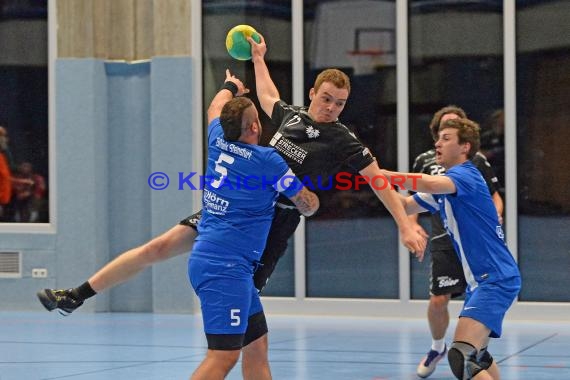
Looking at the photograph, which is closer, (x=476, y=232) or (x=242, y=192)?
(x=242, y=192)

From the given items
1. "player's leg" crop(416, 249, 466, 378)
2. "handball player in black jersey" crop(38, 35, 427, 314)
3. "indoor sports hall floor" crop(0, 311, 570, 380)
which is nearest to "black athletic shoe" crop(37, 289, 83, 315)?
"handball player in black jersey" crop(38, 35, 427, 314)

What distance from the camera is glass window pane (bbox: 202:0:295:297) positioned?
45.1 ft

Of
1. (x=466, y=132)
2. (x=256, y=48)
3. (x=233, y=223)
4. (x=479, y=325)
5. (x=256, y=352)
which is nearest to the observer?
(x=233, y=223)

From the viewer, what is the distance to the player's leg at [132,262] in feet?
24.6

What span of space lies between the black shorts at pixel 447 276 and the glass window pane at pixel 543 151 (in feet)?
11.8

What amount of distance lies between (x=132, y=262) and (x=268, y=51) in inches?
258

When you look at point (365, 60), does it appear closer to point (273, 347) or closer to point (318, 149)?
point (273, 347)

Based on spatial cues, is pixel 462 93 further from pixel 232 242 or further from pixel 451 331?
pixel 232 242

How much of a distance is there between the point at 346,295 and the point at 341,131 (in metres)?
6.55

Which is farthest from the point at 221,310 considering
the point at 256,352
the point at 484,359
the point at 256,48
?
the point at 256,48

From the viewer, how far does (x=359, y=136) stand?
44.3ft

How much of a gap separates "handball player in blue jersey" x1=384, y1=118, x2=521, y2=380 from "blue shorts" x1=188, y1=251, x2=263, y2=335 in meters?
1.28

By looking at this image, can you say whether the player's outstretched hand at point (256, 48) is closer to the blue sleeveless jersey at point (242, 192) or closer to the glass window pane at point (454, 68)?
the blue sleeveless jersey at point (242, 192)

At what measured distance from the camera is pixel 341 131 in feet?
23.9
